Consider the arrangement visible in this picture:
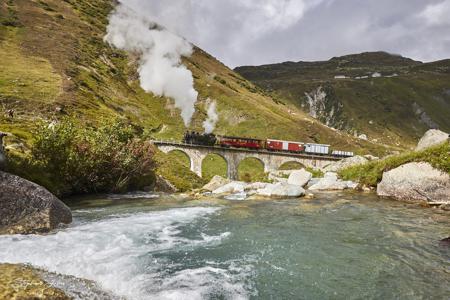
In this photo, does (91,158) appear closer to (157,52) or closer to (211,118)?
(211,118)

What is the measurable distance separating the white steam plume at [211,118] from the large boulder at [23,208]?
112473 millimetres

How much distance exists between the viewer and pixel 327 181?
1500 inches

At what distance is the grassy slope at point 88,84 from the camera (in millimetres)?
79750

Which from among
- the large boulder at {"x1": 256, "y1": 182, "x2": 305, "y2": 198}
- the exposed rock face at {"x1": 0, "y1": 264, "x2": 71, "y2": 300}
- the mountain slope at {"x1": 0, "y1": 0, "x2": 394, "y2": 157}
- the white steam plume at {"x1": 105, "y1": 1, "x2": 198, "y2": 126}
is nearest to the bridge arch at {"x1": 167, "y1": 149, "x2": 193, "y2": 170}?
the mountain slope at {"x1": 0, "y1": 0, "x2": 394, "y2": 157}

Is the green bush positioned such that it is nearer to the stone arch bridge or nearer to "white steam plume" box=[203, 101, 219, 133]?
the stone arch bridge

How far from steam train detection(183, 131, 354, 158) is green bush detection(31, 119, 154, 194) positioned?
4386cm

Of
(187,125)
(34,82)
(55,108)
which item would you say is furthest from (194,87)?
(55,108)

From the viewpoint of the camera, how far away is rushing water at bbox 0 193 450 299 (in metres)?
10.8

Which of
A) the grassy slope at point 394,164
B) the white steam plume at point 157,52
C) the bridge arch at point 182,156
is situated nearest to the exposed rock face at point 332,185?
the grassy slope at point 394,164

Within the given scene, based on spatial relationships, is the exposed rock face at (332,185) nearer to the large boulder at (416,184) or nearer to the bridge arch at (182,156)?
the large boulder at (416,184)

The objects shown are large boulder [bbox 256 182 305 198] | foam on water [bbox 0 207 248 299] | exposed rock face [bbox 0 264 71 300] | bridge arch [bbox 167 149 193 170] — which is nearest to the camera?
exposed rock face [bbox 0 264 71 300]

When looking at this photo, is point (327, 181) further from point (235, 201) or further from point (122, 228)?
point (122, 228)

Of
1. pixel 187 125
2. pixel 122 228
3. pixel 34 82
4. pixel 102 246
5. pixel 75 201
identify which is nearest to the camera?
pixel 102 246

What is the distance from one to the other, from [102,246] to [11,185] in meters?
5.12
